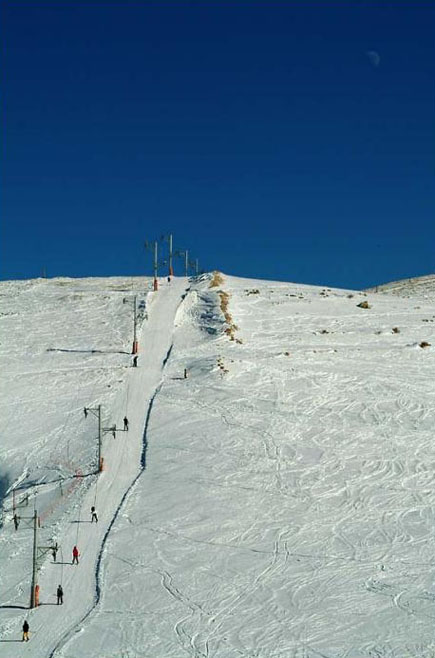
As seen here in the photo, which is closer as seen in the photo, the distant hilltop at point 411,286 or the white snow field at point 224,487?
the white snow field at point 224,487

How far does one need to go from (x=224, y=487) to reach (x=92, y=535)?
563 cm

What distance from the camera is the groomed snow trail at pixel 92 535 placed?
26.5 metres

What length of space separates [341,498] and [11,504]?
42.3 ft

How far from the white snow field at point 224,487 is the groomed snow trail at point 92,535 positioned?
81 mm

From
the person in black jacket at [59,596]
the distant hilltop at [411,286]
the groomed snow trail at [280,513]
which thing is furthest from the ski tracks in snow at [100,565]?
the distant hilltop at [411,286]

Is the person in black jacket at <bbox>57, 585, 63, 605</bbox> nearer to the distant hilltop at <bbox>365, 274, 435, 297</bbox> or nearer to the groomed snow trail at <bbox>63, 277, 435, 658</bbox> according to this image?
the groomed snow trail at <bbox>63, 277, 435, 658</bbox>

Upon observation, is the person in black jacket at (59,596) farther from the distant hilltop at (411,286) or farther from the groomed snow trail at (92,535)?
the distant hilltop at (411,286)

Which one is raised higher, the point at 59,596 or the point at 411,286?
the point at 411,286

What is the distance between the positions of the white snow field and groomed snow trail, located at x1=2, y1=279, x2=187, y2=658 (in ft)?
0.27

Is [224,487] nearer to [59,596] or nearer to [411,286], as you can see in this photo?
[59,596]

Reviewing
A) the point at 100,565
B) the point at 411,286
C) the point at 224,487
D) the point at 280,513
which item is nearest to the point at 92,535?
the point at 100,565

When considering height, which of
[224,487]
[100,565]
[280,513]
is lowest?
[100,565]

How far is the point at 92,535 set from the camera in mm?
32281

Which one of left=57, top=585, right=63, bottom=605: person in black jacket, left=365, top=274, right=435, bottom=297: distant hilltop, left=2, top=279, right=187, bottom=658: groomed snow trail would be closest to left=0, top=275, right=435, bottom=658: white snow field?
left=2, top=279, right=187, bottom=658: groomed snow trail
